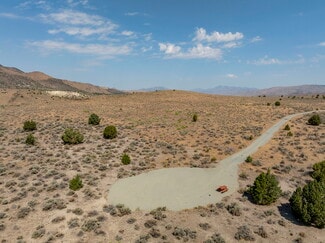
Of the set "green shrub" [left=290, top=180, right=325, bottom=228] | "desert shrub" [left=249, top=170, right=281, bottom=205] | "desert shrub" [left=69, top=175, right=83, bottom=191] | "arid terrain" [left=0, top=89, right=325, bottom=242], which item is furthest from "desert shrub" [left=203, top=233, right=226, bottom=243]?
"desert shrub" [left=69, top=175, right=83, bottom=191]

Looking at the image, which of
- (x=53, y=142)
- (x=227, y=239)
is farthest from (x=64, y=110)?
(x=227, y=239)

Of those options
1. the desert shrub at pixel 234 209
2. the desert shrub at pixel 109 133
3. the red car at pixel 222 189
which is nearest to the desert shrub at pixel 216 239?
the desert shrub at pixel 234 209

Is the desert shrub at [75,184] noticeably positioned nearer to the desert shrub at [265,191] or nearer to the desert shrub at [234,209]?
the desert shrub at [234,209]

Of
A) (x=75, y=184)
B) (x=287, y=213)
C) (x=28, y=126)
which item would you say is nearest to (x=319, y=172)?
(x=287, y=213)

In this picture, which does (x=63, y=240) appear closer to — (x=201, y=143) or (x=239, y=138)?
(x=201, y=143)

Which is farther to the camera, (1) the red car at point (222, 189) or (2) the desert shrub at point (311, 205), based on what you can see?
(1) the red car at point (222, 189)

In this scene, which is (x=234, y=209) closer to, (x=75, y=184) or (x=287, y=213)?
(x=287, y=213)

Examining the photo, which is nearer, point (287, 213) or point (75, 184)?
point (287, 213)
